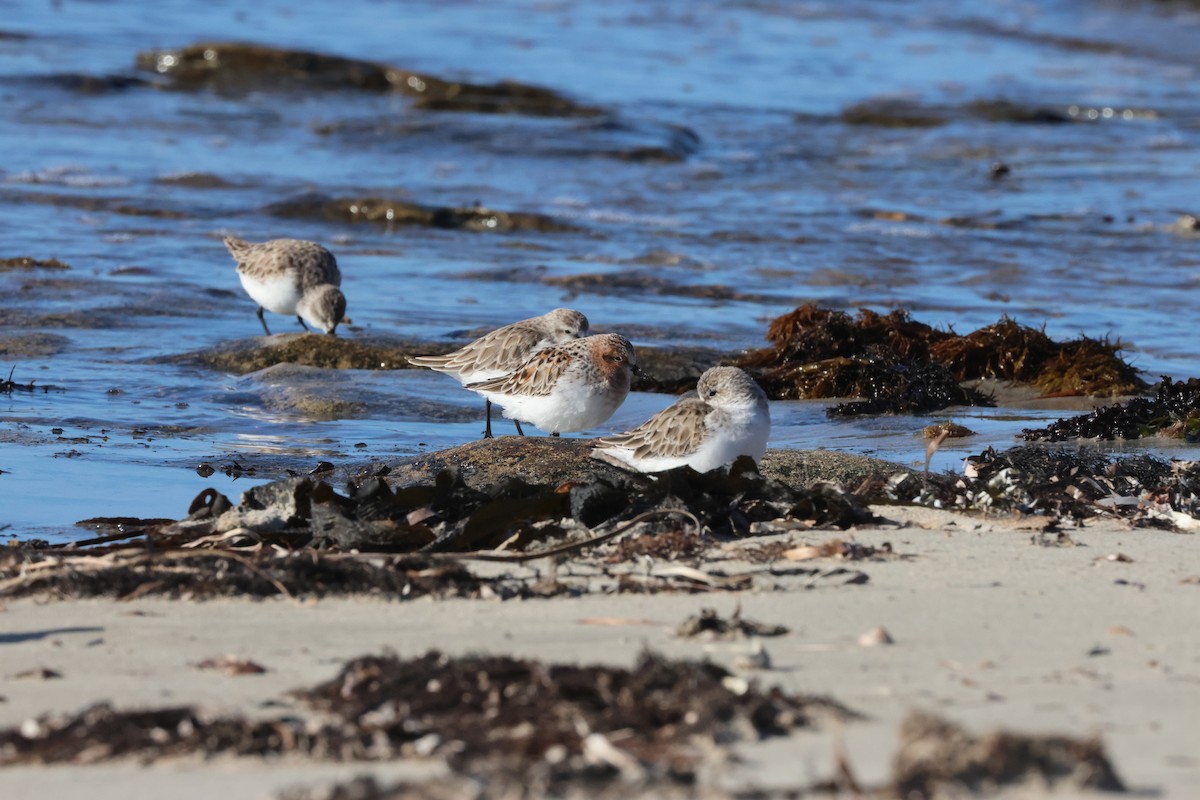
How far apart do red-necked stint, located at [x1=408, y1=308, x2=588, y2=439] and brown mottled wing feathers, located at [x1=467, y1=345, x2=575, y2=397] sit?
26 cm

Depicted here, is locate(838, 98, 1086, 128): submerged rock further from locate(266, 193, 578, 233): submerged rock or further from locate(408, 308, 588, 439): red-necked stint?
locate(408, 308, 588, 439): red-necked stint

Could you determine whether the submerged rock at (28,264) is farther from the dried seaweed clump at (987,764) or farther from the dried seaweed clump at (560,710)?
the dried seaweed clump at (987,764)

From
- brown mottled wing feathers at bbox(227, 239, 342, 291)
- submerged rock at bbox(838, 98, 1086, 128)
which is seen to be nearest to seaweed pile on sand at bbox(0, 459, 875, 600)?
brown mottled wing feathers at bbox(227, 239, 342, 291)

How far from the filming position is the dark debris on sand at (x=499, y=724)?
2.88m

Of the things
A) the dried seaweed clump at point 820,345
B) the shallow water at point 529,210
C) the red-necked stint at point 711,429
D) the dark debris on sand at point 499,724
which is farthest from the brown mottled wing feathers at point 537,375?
the dark debris on sand at point 499,724

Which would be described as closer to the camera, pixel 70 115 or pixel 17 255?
pixel 17 255

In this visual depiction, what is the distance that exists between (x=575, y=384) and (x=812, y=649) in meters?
3.73

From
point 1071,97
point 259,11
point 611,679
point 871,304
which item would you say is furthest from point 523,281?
point 259,11

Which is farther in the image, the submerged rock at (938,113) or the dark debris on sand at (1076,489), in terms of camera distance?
the submerged rock at (938,113)

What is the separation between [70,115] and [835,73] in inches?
531

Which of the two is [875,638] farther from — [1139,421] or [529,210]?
[529,210]

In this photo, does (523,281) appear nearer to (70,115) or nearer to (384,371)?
(384,371)

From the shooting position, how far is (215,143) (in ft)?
63.9

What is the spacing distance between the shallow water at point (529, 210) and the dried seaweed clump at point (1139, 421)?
0.67 feet
